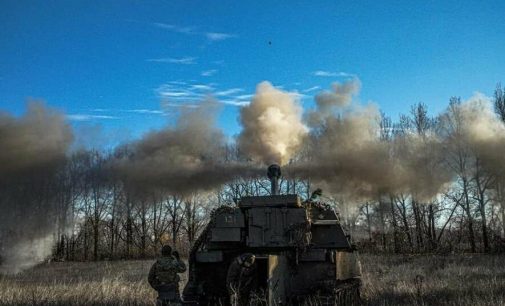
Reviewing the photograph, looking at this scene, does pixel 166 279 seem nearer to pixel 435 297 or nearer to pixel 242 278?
pixel 242 278

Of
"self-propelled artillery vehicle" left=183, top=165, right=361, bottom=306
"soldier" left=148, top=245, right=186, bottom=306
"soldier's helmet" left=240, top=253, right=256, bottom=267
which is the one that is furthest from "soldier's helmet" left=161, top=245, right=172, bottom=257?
"soldier's helmet" left=240, top=253, right=256, bottom=267

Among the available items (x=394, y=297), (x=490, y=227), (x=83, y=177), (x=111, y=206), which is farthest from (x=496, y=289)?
(x=111, y=206)

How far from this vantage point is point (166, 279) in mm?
9992

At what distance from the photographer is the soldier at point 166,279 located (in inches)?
391

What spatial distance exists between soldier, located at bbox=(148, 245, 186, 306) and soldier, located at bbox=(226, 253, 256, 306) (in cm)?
91

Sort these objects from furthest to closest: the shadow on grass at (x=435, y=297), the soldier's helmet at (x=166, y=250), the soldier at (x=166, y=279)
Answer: the shadow on grass at (x=435, y=297) < the soldier's helmet at (x=166, y=250) < the soldier at (x=166, y=279)

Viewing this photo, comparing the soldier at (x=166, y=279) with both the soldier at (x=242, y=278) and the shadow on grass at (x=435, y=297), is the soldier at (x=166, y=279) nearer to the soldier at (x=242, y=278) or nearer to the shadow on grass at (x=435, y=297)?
the soldier at (x=242, y=278)

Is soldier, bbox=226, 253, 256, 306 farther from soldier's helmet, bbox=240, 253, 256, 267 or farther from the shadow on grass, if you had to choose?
the shadow on grass

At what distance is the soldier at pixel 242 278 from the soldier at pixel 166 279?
0.91m

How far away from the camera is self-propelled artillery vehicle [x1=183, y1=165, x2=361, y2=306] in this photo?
432 inches

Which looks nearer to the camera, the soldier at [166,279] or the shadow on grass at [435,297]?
the soldier at [166,279]

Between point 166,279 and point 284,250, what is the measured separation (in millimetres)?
2643

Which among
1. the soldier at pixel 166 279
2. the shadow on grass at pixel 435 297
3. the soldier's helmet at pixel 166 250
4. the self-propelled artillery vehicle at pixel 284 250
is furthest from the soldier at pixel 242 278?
the shadow on grass at pixel 435 297

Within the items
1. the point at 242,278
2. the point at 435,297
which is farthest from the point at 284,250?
the point at 435,297
